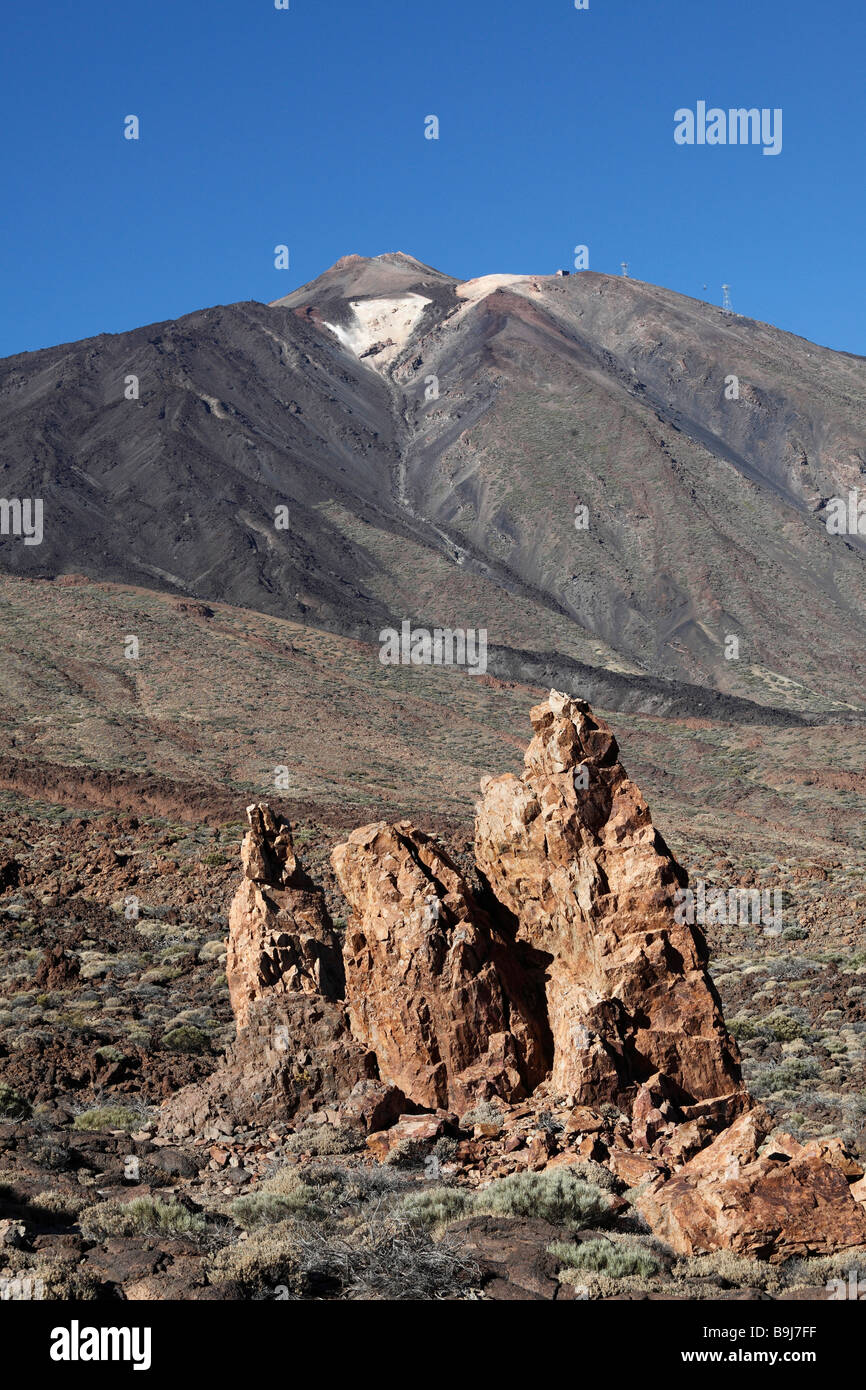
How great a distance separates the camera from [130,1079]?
14477 millimetres

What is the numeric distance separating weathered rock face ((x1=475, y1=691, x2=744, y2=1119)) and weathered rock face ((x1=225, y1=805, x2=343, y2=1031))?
8.31 feet

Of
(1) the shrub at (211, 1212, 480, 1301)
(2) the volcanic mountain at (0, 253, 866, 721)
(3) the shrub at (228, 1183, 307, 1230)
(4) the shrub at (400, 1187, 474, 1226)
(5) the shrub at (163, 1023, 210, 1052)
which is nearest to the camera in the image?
(1) the shrub at (211, 1212, 480, 1301)

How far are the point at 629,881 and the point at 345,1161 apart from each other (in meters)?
3.73

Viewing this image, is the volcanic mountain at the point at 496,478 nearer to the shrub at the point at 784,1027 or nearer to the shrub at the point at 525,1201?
the shrub at the point at 784,1027

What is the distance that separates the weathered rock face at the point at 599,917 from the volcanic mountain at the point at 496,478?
63294 millimetres

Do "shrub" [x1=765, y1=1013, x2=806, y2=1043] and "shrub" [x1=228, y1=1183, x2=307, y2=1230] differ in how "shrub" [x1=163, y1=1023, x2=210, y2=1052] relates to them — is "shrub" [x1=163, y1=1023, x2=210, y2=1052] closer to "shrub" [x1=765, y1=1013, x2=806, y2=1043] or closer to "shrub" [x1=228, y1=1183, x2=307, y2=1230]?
"shrub" [x1=228, y1=1183, x2=307, y2=1230]

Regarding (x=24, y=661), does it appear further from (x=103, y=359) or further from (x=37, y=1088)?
(x=103, y=359)

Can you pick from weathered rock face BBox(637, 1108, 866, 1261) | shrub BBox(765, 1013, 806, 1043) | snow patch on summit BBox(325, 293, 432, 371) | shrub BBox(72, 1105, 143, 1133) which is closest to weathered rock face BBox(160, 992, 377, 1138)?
shrub BBox(72, 1105, 143, 1133)

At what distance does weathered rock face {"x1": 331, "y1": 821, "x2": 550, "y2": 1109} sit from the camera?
39.4ft

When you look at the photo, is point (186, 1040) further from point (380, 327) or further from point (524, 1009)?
point (380, 327)

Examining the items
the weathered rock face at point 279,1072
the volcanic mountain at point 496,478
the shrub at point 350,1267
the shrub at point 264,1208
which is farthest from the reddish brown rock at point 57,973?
the volcanic mountain at point 496,478

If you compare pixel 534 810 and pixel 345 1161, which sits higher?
pixel 534 810

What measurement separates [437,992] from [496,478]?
4451 inches
